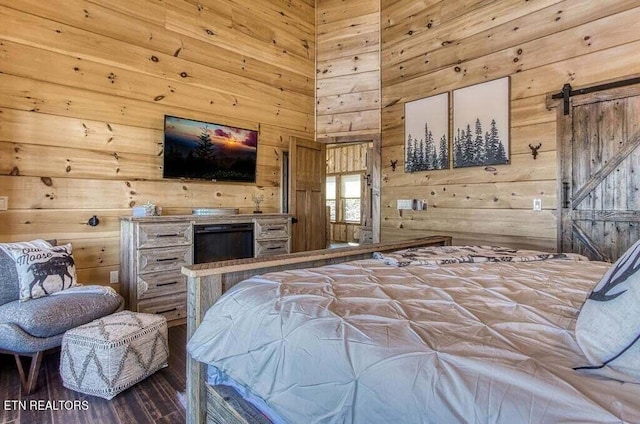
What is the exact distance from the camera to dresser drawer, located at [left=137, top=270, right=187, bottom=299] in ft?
10.7

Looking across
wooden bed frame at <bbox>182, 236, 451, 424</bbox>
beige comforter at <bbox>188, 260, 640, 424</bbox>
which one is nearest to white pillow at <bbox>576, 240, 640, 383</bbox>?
beige comforter at <bbox>188, 260, 640, 424</bbox>

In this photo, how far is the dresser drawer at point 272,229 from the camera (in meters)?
4.12

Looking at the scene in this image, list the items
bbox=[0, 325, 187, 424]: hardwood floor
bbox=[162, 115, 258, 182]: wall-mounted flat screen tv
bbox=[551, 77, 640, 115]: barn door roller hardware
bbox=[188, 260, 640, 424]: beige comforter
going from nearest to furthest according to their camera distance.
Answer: bbox=[188, 260, 640, 424]: beige comforter
bbox=[0, 325, 187, 424]: hardwood floor
bbox=[551, 77, 640, 115]: barn door roller hardware
bbox=[162, 115, 258, 182]: wall-mounted flat screen tv

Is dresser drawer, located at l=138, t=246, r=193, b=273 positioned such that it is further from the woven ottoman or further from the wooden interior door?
the wooden interior door

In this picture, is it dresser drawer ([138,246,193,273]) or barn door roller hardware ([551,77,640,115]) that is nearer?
barn door roller hardware ([551,77,640,115])

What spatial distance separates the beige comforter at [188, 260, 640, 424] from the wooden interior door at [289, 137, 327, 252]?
321 cm

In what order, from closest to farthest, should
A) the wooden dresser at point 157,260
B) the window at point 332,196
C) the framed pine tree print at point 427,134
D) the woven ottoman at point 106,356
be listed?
the woven ottoman at point 106,356, the wooden dresser at point 157,260, the framed pine tree print at point 427,134, the window at point 332,196

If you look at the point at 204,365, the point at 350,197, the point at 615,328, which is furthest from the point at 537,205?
the point at 350,197

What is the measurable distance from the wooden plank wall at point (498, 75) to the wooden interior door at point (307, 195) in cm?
Result: 97

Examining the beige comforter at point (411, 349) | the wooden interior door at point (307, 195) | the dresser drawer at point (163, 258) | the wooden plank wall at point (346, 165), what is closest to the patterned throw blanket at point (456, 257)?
the beige comforter at point (411, 349)

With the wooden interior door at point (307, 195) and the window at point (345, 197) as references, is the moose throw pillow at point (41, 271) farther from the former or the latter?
the window at point (345, 197)

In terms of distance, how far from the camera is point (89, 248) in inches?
133

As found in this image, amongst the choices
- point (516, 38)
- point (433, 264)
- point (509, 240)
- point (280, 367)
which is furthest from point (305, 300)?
point (516, 38)

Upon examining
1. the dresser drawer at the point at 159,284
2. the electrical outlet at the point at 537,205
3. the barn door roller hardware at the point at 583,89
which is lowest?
the dresser drawer at the point at 159,284
